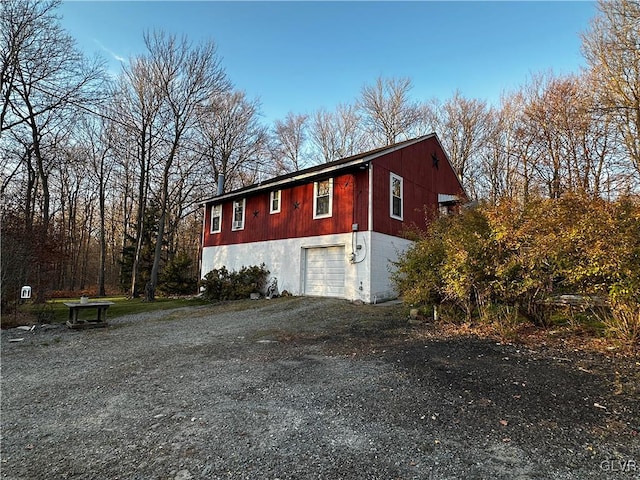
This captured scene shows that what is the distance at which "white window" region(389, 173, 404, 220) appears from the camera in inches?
475

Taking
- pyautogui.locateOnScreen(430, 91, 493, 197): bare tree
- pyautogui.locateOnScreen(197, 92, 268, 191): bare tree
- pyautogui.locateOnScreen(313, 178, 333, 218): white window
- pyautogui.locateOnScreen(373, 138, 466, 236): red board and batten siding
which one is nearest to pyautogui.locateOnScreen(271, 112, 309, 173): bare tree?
pyautogui.locateOnScreen(197, 92, 268, 191): bare tree

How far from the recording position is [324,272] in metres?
11.9

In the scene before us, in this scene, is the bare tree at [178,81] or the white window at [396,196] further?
the bare tree at [178,81]

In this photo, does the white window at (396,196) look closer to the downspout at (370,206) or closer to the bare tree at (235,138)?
the downspout at (370,206)

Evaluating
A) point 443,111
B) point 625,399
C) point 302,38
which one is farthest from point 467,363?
point 443,111

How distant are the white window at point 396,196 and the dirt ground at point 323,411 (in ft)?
22.7

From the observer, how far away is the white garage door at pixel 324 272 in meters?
11.4

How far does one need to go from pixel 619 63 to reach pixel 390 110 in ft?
45.8

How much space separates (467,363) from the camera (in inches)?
173

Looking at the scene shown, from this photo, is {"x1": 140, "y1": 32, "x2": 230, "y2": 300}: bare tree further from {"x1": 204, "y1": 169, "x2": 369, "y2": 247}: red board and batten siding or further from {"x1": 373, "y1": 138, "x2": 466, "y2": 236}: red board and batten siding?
{"x1": 373, "y1": 138, "x2": 466, "y2": 236}: red board and batten siding

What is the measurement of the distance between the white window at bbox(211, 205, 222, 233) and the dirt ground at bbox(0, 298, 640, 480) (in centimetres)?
1075

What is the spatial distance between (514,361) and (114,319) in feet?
32.6

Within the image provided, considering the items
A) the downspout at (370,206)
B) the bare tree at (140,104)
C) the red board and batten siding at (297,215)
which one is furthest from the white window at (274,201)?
the bare tree at (140,104)

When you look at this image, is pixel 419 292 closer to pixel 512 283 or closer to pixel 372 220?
pixel 512 283
